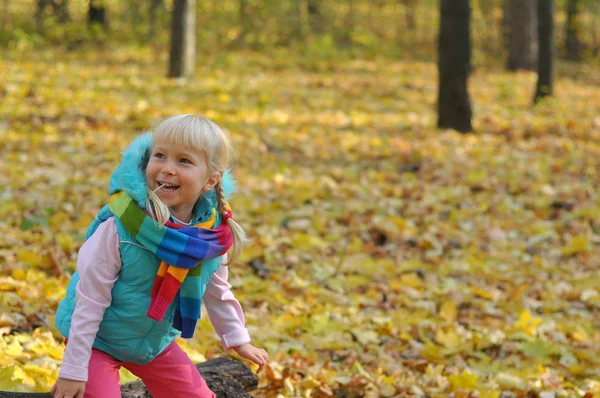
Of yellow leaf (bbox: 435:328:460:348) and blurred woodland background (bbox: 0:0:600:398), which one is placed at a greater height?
blurred woodland background (bbox: 0:0:600:398)

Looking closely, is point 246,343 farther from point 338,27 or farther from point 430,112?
point 338,27

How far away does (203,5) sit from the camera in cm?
2067

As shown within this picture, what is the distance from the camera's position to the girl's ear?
2.56 metres

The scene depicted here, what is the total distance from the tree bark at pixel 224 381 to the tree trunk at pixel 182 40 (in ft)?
30.8

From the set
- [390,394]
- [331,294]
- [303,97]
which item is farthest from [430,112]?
[390,394]

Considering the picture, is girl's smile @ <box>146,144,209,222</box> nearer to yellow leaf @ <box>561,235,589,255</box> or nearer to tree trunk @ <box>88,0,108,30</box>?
yellow leaf @ <box>561,235,589,255</box>

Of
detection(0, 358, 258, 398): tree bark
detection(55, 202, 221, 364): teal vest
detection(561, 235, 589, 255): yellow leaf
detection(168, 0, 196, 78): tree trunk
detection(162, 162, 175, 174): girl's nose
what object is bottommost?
detection(561, 235, 589, 255): yellow leaf

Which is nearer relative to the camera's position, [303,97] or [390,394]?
[390,394]

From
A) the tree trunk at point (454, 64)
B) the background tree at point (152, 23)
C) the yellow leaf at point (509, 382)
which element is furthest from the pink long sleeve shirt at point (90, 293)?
the background tree at point (152, 23)

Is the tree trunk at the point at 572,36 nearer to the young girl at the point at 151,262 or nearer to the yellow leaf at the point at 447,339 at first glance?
the yellow leaf at the point at 447,339

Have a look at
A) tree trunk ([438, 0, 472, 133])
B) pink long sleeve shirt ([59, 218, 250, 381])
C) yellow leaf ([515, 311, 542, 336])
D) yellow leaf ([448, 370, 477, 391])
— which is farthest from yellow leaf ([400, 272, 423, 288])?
tree trunk ([438, 0, 472, 133])

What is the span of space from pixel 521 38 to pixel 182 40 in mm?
9721

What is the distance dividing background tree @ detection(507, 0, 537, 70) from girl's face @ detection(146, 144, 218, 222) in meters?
17.0

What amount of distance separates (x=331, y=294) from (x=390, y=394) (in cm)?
157
